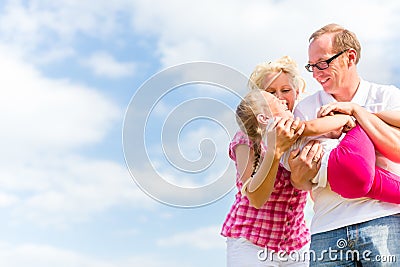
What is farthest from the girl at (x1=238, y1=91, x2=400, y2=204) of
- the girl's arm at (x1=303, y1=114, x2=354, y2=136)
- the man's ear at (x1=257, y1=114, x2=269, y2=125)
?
the man's ear at (x1=257, y1=114, x2=269, y2=125)

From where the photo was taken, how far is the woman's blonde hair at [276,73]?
155 inches

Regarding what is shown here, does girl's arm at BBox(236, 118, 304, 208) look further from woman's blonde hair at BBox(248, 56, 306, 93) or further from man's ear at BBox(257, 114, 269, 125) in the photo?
woman's blonde hair at BBox(248, 56, 306, 93)

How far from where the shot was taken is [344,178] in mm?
3188

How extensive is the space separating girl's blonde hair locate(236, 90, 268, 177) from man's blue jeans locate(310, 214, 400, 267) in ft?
2.25

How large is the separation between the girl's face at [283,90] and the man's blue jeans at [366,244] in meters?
0.94

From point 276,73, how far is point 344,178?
1.03 m

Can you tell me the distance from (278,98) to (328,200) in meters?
0.78

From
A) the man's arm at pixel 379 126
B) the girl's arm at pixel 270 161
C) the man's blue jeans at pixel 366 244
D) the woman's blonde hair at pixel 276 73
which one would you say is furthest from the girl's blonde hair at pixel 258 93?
the man's blue jeans at pixel 366 244

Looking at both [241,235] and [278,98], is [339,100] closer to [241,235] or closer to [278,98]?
[278,98]

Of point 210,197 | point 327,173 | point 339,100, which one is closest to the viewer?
point 327,173

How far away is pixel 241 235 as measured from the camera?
12.2 ft

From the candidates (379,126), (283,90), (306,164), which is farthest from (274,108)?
(379,126)

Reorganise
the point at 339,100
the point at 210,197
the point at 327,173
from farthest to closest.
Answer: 1. the point at 210,197
2. the point at 339,100
3. the point at 327,173

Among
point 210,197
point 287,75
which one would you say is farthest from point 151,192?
point 287,75
